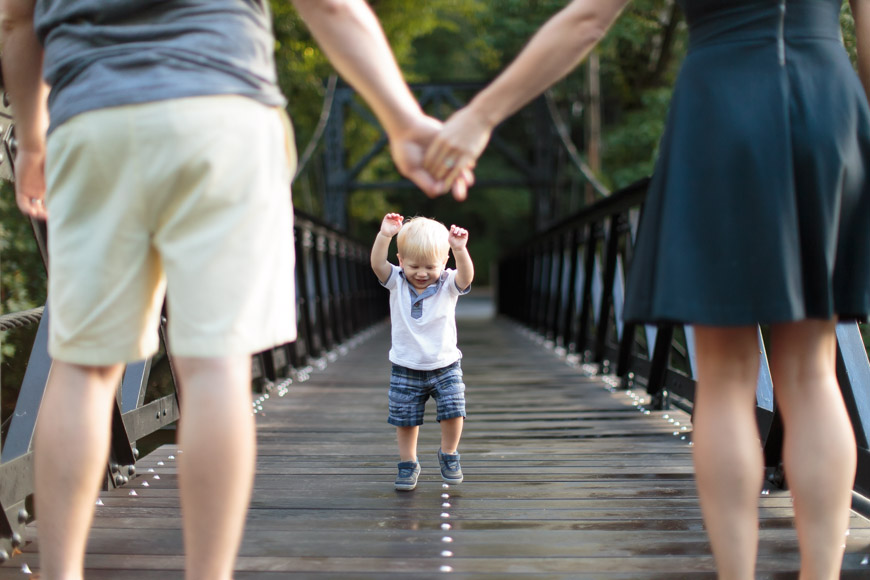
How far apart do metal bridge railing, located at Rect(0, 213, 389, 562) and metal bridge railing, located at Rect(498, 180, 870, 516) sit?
1.22 metres

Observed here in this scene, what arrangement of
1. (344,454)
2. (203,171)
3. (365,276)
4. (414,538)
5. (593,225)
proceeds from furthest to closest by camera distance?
1. (365,276)
2. (593,225)
3. (344,454)
4. (414,538)
5. (203,171)

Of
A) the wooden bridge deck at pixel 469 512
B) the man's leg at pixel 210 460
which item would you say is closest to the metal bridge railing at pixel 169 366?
the wooden bridge deck at pixel 469 512

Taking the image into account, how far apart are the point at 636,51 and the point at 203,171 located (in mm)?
12463

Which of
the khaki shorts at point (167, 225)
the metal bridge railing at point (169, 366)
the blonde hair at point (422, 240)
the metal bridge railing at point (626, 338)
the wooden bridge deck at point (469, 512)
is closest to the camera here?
the khaki shorts at point (167, 225)

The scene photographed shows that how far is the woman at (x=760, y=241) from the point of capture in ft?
3.54

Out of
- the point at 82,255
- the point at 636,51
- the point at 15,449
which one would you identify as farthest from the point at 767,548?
the point at 636,51

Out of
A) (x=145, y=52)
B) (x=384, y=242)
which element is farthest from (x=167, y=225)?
(x=384, y=242)

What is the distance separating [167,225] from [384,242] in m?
1.00

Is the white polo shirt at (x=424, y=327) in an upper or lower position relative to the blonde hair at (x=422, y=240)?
lower

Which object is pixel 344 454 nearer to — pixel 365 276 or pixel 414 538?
pixel 414 538

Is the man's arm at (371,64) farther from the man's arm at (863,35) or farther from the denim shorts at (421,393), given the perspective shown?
the denim shorts at (421,393)

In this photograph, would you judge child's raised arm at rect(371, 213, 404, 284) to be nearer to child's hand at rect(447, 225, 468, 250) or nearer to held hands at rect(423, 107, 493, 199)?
child's hand at rect(447, 225, 468, 250)

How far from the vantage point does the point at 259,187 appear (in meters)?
1.04

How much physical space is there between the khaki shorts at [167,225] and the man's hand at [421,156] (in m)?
0.30
